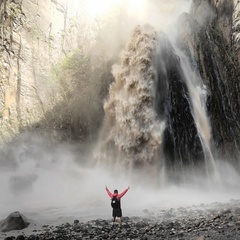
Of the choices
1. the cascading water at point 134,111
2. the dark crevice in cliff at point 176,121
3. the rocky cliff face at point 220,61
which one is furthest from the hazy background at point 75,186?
the rocky cliff face at point 220,61

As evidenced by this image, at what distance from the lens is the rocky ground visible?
9.05m

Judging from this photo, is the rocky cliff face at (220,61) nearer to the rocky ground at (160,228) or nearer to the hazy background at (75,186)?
the hazy background at (75,186)

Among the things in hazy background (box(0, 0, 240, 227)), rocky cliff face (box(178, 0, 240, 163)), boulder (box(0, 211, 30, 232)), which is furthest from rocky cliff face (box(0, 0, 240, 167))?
boulder (box(0, 211, 30, 232))

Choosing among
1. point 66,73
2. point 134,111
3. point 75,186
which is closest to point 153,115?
point 134,111

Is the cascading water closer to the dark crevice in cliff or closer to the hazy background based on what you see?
the dark crevice in cliff

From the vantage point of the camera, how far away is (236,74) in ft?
86.4

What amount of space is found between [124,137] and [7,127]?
7.67 metres

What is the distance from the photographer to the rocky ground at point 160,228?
29.7 ft

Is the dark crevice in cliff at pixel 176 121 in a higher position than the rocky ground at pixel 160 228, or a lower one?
higher

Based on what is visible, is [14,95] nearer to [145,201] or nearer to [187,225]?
[145,201]

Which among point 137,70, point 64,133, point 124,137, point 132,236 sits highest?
point 137,70

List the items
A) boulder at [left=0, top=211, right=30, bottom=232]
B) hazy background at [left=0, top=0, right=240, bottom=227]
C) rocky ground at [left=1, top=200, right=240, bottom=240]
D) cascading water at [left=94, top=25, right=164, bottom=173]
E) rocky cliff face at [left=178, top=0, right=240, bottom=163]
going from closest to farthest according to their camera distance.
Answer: rocky ground at [left=1, top=200, right=240, bottom=240]
boulder at [left=0, top=211, right=30, bottom=232]
hazy background at [left=0, top=0, right=240, bottom=227]
cascading water at [left=94, top=25, right=164, bottom=173]
rocky cliff face at [left=178, top=0, right=240, bottom=163]

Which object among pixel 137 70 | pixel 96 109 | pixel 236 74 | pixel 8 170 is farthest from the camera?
pixel 236 74

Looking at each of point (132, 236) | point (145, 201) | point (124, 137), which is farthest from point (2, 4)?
point (132, 236)
